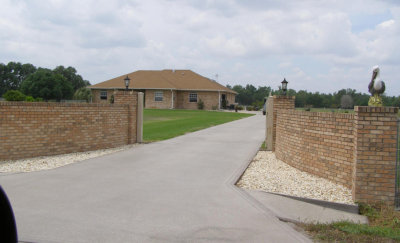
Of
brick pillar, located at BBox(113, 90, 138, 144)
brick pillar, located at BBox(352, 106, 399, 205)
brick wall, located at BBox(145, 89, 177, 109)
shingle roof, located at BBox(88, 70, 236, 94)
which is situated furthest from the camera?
shingle roof, located at BBox(88, 70, 236, 94)

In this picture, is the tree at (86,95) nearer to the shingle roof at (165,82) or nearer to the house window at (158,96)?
the shingle roof at (165,82)

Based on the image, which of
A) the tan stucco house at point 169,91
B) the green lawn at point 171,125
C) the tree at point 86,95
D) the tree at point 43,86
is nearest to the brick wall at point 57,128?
the green lawn at point 171,125

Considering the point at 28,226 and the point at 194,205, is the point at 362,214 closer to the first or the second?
the point at 194,205

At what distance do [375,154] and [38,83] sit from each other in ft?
199

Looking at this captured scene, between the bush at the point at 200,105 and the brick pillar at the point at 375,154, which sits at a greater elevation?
the bush at the point at 200,105

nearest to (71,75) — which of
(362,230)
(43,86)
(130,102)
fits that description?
(43,86)

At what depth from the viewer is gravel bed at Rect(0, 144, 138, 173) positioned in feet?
28.5

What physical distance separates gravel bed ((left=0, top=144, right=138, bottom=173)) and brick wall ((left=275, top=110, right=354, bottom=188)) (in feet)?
18.4

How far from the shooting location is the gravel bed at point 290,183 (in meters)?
6.80

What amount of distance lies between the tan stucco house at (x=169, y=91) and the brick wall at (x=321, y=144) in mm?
35919

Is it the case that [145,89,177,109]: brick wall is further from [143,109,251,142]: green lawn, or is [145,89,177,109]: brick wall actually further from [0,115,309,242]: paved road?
[0,115,309,242]: paved road

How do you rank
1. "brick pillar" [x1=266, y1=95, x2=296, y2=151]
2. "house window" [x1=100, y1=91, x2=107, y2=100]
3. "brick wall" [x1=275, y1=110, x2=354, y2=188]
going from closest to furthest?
"brick wall" [x1=275, y1=110, x2=354, y2=188] → "brick pillar" [x1=266, y1=95, x2=296, y2=151] → "house window" [x1=100, y1=91, x2=107, y2=100]

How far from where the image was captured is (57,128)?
1056 cm

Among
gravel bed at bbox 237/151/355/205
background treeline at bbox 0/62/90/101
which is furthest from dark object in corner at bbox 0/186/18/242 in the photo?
background treeline at bbox 0/62/90/101
